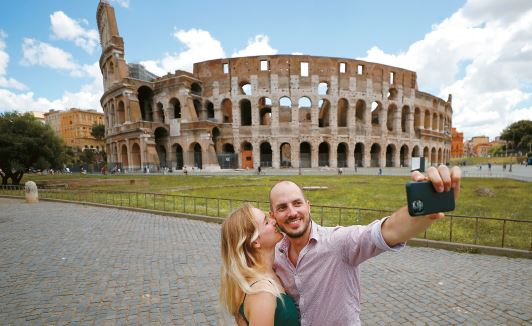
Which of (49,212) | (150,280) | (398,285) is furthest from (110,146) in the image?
(398,285)

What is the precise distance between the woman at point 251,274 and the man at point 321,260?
0.12m

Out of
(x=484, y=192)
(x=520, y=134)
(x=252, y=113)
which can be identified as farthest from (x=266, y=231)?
(x=520, y=134)

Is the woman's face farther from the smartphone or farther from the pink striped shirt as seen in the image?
the smartphone

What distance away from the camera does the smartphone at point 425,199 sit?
3.57ft

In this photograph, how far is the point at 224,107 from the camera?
4047 centimetres

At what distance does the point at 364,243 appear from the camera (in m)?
1.39

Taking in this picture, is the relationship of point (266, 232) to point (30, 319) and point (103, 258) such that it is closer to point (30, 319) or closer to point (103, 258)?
point (30, 319)

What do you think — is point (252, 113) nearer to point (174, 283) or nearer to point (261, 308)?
point (174, 283)

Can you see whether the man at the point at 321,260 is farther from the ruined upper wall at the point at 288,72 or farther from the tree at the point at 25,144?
the ruined upper wall at the point at 288,72

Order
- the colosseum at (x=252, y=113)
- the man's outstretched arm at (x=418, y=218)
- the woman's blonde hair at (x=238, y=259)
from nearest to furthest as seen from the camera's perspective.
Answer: the man's outstretched arm at (x=418, y=218)
the woman's blonde hair at (x=238, y=259)
the colosseum at (x=252, y=113)

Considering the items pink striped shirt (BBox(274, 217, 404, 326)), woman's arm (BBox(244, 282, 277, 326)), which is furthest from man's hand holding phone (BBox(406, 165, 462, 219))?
woman's arm (BBox(244, 282, 277, 326))

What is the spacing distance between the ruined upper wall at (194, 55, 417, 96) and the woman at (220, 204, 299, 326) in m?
35.5

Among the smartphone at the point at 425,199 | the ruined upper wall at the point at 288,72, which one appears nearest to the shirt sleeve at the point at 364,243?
the smartphone at the point at 425,199

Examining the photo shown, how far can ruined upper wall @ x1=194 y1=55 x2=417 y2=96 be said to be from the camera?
35.4m
